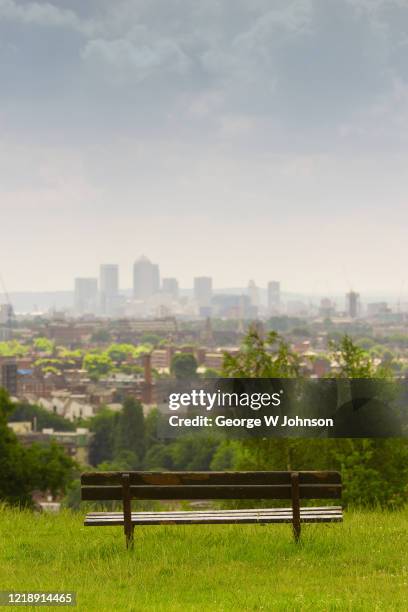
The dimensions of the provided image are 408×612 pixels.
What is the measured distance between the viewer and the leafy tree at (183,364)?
373 ft

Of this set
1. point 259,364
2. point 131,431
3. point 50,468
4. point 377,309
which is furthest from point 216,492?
point 377,309

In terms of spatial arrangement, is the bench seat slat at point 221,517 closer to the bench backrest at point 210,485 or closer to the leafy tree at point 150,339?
the bench backrest at point 210,485

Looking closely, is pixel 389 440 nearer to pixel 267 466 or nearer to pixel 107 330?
pixel 267 466

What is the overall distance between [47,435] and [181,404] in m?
72.6

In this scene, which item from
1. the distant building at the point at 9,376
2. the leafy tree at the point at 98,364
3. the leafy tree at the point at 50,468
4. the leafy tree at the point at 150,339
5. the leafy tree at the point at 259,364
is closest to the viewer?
the leafy tree at the point at 259,364

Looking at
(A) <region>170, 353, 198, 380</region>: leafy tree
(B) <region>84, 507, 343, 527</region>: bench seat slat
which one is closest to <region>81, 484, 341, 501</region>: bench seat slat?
(B) <region>84, 507, 343, 527</region>: bench seat slat

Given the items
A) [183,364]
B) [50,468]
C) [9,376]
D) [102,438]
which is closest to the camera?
[50,468]

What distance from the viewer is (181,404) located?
699cm

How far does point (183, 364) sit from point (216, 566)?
111520mm

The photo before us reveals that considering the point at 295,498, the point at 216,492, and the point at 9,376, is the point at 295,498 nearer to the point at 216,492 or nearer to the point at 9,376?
the point at 216,492

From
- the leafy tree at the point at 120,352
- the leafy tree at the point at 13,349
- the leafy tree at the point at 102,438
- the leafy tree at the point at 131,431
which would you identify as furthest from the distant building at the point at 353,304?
the leafy tree at the point at 131,431

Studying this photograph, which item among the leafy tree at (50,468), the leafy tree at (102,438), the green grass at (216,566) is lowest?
the leafy tree at (102,438)

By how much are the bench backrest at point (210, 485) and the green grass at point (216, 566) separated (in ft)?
1.09

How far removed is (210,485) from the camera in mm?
6074
